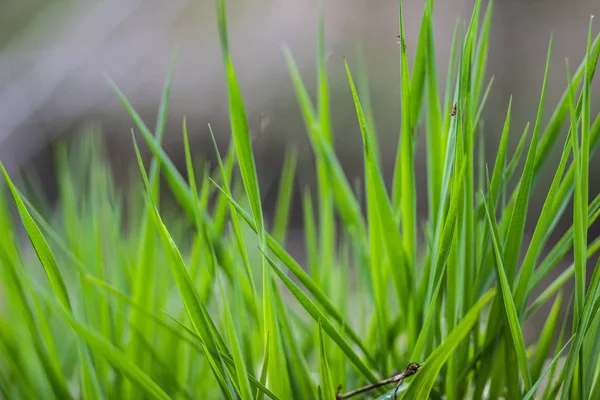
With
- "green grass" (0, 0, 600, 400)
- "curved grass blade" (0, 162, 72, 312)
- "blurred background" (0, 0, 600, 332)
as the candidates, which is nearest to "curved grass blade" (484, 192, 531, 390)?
"green grass" (0, 0, 600, 400)

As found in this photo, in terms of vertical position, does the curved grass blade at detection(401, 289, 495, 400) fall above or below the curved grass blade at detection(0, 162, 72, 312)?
below

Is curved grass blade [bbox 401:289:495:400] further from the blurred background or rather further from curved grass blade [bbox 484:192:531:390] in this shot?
the blurred background

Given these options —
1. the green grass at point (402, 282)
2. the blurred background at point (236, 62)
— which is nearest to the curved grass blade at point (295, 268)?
the green grass at point (402, 282)

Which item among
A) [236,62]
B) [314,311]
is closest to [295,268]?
[314,311]

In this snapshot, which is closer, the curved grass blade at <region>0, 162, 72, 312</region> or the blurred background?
the curved grass blade at <region>0, 162, 72, 312</region>

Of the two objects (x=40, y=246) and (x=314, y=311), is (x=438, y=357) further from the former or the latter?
(x=40, y=246)

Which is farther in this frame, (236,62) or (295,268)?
(236,62)

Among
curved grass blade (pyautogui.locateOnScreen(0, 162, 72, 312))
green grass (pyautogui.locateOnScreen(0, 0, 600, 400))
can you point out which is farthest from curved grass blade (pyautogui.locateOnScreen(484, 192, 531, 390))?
curved grass blade (pyautogui.locateOnScreen(0, 162, 72, 312))

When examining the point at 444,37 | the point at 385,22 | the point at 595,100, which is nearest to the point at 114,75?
the point at 385,22

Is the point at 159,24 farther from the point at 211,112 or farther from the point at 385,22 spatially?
the point at 385,22
